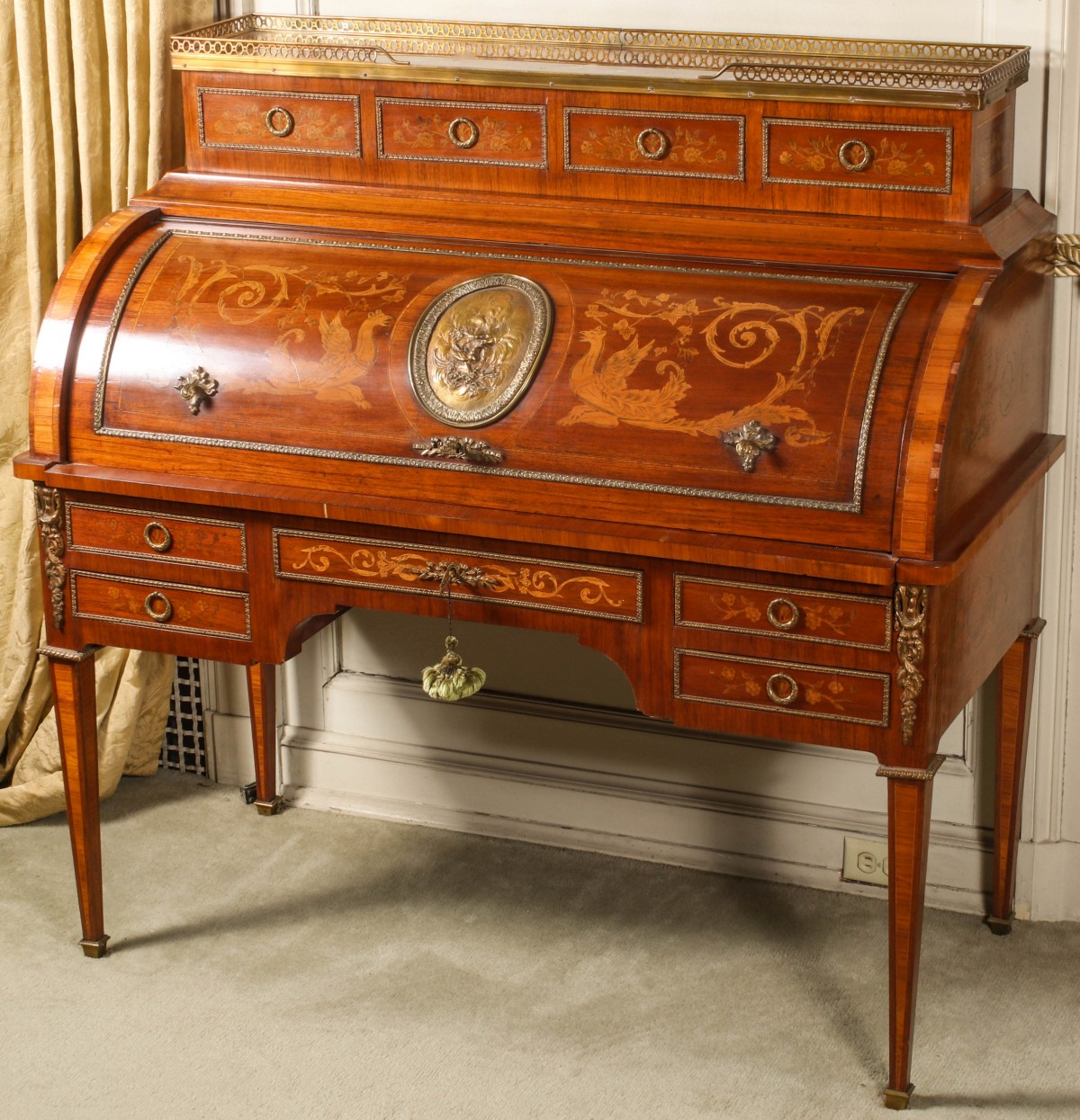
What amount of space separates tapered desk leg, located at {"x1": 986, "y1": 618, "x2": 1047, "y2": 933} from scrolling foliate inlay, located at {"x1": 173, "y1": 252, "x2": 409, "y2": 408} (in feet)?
4.21

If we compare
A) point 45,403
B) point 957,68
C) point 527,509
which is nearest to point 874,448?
point 527,509

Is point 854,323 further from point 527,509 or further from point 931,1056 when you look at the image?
point 931,1056

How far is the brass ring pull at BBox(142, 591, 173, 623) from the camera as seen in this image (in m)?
3.09

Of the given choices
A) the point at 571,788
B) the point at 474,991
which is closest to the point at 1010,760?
the point at 571,788

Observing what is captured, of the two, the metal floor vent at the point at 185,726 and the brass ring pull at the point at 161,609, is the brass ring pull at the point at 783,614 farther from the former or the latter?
the metal floor vent at the point at 185,726

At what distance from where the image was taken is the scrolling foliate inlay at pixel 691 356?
2.65 m

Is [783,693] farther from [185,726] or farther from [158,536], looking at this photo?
[185,726]

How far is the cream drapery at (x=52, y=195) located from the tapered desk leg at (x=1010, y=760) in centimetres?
179

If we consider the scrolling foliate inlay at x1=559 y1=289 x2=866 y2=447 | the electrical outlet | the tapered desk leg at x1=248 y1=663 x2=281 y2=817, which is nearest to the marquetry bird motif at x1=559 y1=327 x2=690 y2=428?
the scrolling foliate inlay at x1=559 y1=289 x2=866 y2=447

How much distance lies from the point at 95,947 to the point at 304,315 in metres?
1.30

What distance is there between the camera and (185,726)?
414 centimetres

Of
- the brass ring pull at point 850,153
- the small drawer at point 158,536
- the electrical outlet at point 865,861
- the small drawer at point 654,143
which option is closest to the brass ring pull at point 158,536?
the small drawer at point 158,536

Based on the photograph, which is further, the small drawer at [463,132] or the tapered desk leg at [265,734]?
the tapered desk leg at [265,734]

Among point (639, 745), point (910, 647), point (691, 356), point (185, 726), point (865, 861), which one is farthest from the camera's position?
point (185, 726)
